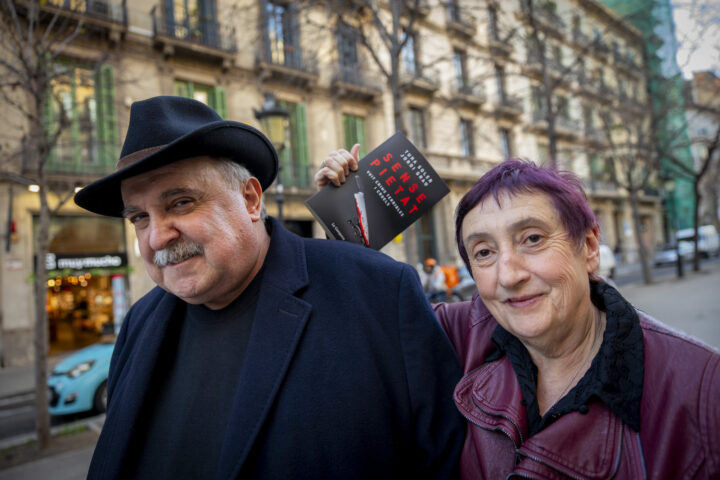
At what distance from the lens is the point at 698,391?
112cm

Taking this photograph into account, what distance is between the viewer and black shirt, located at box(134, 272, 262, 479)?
5.03 ft

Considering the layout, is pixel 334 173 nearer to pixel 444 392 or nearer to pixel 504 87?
pixel 444 392

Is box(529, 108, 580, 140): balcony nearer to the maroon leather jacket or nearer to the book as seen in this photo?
the book

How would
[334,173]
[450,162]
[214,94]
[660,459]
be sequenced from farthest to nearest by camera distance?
1. [450,162]
2. [214,94]
3. [334,173]
4. [660,459]

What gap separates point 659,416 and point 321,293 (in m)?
1.09

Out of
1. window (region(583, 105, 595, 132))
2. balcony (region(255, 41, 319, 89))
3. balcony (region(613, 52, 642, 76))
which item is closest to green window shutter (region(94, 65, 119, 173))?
balcony (region(255, 41, 319, 89))

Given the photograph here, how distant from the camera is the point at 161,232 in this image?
5.06ft

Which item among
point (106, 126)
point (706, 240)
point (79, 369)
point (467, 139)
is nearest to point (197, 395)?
point (79, 369)

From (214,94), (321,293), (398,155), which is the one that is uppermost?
(214,94)

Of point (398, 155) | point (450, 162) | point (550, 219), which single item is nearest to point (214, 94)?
point (450, 162)

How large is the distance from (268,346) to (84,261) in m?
12.7

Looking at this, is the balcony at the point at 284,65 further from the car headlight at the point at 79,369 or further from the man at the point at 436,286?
the car headlight at the point at 79,369

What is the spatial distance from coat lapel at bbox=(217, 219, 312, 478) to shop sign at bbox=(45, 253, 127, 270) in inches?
478

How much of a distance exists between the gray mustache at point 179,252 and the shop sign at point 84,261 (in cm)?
1203
